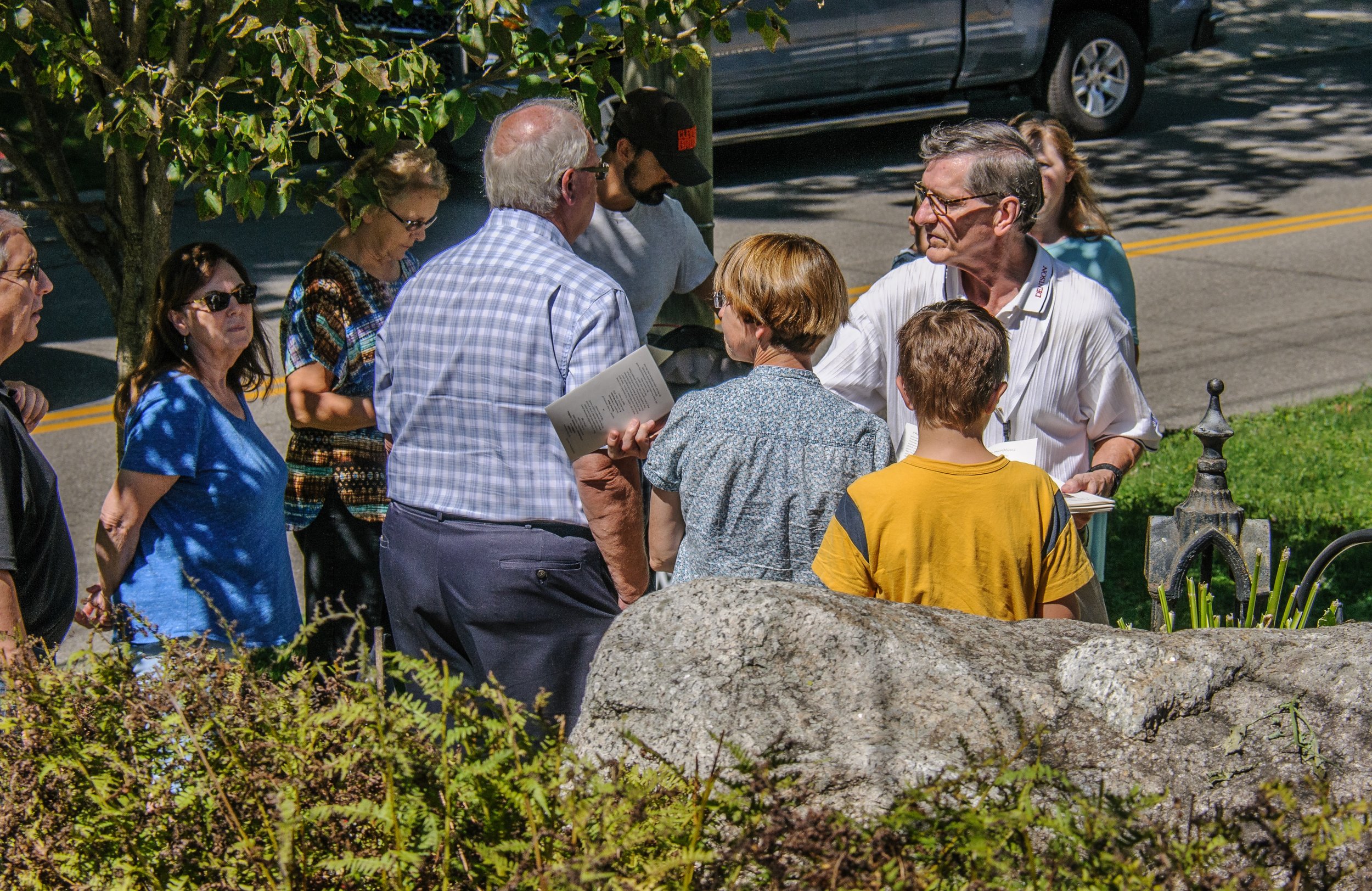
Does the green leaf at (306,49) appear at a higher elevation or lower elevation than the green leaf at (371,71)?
higher

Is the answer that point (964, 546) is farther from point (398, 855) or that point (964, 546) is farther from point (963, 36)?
point (963, 36)

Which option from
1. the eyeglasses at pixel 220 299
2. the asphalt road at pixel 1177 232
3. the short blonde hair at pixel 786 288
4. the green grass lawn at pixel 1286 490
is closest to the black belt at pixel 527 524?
the short blonde hair at pixel 786 288

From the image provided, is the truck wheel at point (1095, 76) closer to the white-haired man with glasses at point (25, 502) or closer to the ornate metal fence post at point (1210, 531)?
the ornate metal fence post at point (1210, 531)

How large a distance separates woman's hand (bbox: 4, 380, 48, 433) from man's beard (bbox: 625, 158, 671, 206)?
1.90 m

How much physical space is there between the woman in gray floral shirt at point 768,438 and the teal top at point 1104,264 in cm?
152

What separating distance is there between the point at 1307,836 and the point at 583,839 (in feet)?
3.19

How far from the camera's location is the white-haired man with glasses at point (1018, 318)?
10.8 ft

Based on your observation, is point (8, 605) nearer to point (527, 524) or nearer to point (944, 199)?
point (527, 524)

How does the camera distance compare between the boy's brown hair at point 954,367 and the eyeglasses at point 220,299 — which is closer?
the boy's brown hair at point 954,367

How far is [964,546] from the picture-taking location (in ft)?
8.33

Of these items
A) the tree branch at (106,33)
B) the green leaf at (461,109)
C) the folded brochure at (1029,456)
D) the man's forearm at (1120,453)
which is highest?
the tree branch at (106,33)

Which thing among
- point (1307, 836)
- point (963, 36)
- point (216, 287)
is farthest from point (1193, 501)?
point (963, 36)

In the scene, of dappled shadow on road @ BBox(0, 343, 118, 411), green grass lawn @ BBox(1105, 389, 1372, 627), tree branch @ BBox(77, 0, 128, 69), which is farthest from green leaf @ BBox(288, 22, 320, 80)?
dappled shadow on road @ BBox(0, 343, 118, 411)

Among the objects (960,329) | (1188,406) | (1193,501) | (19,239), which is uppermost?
(19,239)
